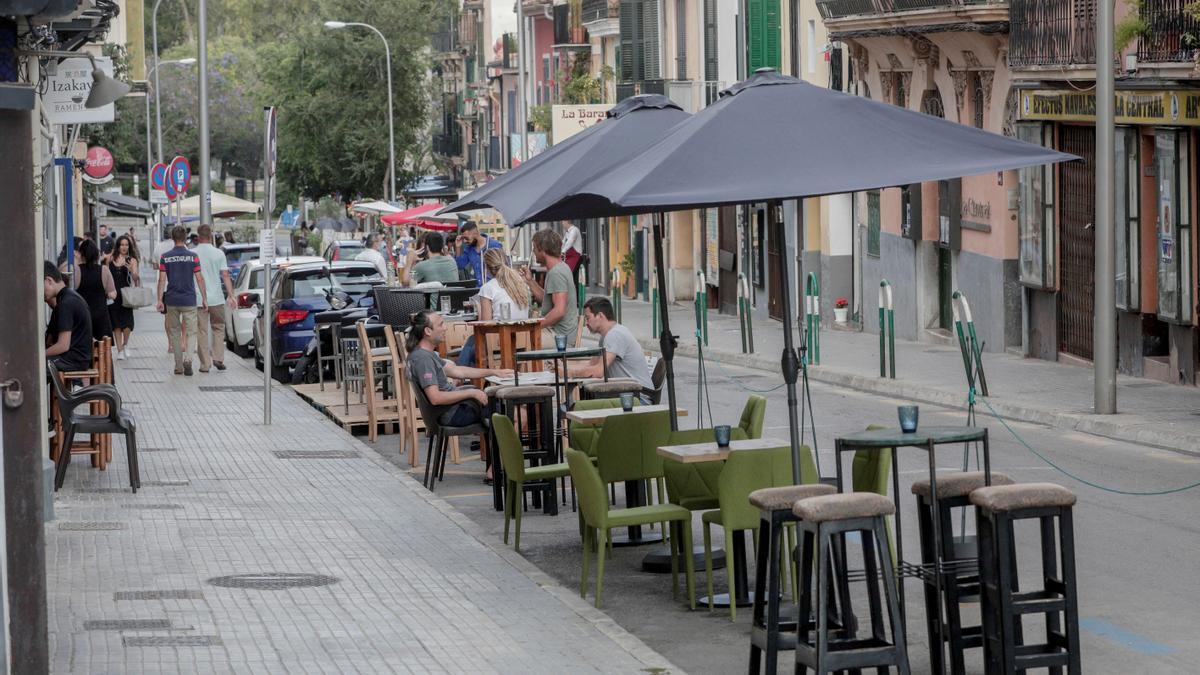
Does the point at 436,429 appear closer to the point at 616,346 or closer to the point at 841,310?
the point at 616,346

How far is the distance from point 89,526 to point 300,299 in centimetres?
1408

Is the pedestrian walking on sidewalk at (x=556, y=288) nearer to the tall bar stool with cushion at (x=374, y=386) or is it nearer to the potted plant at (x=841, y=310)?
the tall bar stool with cushion at (x=374, y=386)

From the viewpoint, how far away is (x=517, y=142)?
211ft

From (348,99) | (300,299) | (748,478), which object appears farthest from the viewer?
(348,99)

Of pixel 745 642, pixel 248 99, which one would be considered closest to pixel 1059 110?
pixel 745 642

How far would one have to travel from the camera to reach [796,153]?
9.09m

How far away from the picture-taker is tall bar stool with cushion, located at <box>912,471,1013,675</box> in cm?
795

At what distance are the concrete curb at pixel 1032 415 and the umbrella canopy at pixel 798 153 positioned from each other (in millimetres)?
7961

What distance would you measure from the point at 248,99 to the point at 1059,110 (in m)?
85.8

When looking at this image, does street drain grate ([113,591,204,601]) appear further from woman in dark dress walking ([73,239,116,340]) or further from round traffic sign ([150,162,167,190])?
round traffic sign ([150,162,167,190])

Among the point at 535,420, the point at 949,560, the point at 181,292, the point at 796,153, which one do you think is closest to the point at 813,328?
the point at 181,292

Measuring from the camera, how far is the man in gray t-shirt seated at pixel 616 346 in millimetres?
14203

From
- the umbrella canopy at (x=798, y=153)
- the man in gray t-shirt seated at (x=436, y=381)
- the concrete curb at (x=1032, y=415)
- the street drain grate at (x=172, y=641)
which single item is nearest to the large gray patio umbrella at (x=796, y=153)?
the umbrella canopy at (x=798, y=153)

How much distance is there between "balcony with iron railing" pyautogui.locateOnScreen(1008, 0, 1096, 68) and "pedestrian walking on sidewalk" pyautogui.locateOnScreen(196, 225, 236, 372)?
1106 centimetres
